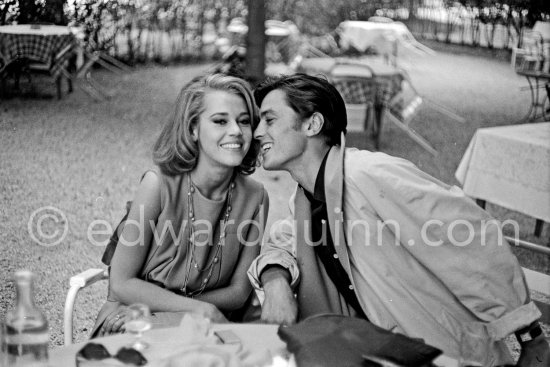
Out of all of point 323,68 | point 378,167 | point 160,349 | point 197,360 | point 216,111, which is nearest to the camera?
point 197,360

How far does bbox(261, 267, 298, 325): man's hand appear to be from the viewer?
6.65ft

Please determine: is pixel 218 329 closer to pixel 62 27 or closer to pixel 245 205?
pixel 245 205

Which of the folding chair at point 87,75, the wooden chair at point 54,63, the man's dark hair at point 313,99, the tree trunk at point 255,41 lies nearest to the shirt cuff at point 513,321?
the man's dark hair at point 313,99

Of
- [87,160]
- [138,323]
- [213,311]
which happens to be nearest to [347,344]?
[138,323]

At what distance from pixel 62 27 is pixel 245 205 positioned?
1.48 m

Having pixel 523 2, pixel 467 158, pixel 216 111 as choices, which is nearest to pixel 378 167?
pixel 216 111

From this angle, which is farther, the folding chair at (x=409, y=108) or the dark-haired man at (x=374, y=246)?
the folding chair at (x=409, y=108)

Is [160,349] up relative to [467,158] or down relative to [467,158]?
up

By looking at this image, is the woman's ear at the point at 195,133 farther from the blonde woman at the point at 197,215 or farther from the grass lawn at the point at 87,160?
the grass lawn at the point at 87,160

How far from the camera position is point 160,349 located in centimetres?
153

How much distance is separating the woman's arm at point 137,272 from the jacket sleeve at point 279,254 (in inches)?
6.8

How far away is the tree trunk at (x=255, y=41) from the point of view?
678cm

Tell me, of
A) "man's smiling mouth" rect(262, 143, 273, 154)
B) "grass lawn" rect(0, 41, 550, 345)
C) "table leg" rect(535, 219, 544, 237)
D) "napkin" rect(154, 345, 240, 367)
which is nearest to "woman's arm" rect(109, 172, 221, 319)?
"man's smiling mouth" rect(262, 143, 273, 154)

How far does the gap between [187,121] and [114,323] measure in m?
0.69
